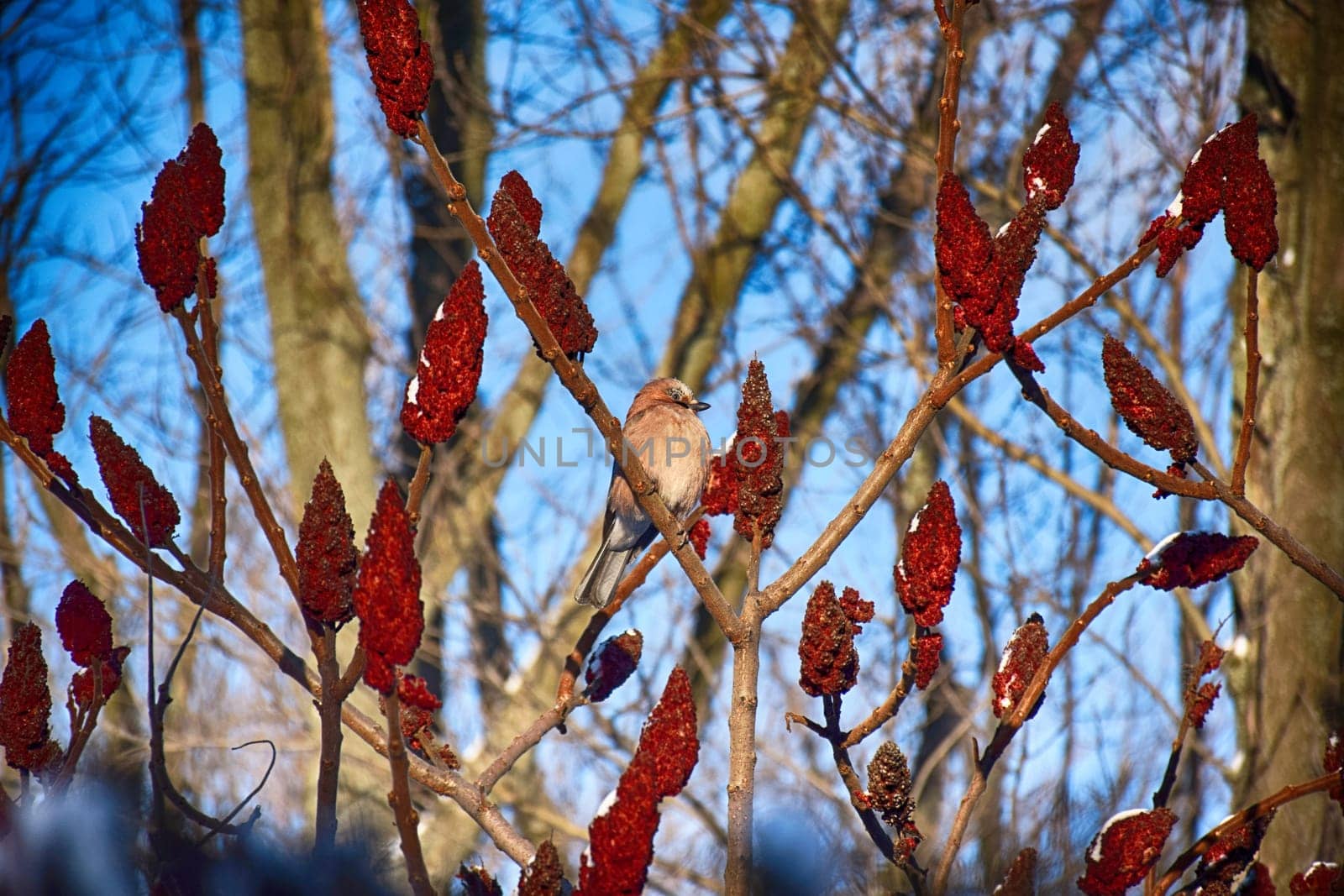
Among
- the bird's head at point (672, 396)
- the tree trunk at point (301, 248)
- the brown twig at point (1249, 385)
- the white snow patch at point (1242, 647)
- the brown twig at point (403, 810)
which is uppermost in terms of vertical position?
the tree trunk at point (301, 248)

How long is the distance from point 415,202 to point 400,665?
24.6 ft

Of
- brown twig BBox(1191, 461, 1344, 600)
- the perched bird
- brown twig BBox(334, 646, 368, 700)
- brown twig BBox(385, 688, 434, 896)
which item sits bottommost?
brown twig BBox(385, 688, 434, 896)

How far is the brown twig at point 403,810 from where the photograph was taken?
1.38 meters

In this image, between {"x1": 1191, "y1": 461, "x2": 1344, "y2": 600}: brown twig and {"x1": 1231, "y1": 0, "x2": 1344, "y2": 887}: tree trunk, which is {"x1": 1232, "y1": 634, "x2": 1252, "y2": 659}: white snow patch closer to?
{"x1": 1231, "y1": 0, "x2": 1344, "y2": 887}: tree trunk

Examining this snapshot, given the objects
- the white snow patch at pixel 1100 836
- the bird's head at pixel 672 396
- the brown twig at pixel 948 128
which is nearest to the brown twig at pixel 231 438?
the brown twig at pixel 948 128

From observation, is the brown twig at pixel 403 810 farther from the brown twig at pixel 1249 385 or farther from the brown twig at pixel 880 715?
the brown twig at pixel 1249 385

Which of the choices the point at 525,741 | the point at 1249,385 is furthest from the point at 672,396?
the point at 1249,385

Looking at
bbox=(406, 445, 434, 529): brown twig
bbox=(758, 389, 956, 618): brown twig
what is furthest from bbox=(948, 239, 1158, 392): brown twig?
bbox=(406, 445, 434, 529): brown twig

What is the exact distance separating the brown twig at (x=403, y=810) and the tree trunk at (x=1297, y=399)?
3.49 m

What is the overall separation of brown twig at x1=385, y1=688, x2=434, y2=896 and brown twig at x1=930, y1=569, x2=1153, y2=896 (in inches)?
34.3

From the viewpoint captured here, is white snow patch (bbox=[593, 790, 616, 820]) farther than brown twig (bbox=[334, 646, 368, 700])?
No

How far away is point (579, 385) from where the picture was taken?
6.12 feet

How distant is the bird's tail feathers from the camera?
4336 millimetres

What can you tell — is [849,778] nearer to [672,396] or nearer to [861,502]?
[861,502]
